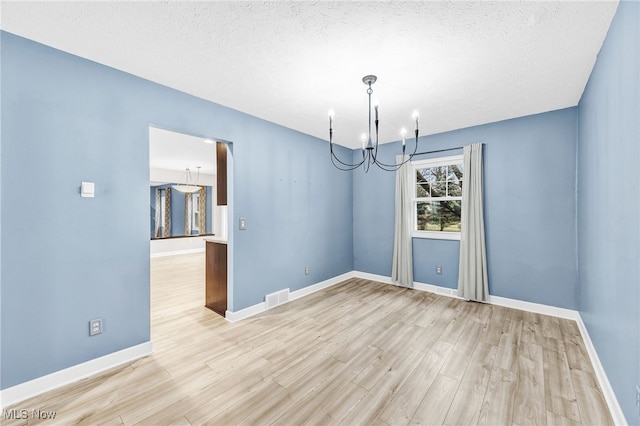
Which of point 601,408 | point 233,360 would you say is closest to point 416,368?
point 601,408

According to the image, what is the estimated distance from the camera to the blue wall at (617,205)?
1358 millimetres

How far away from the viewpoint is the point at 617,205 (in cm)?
163

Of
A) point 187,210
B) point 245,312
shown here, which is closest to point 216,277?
point 245,312

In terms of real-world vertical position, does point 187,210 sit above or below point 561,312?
above

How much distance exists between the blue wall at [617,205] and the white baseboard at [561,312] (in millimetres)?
81

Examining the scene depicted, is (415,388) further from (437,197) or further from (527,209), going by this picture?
(437,197)

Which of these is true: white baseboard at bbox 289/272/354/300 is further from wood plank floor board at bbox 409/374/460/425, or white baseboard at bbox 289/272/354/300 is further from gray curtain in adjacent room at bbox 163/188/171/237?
gray curtain in adjacent room at bbox 163/188/171/237

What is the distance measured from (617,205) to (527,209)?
1968 millimetres

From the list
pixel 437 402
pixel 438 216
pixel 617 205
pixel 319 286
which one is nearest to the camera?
pixel 617 205

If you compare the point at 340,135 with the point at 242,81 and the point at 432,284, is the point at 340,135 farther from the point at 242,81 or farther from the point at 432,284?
the point at 432,284

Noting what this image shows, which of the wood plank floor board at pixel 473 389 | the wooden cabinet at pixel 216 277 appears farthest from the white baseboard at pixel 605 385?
the wooden cabinet at pixel 216 277

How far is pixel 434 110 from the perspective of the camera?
3180mm

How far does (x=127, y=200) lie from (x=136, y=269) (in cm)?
64

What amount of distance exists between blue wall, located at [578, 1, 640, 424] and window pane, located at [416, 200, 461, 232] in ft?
5.62
